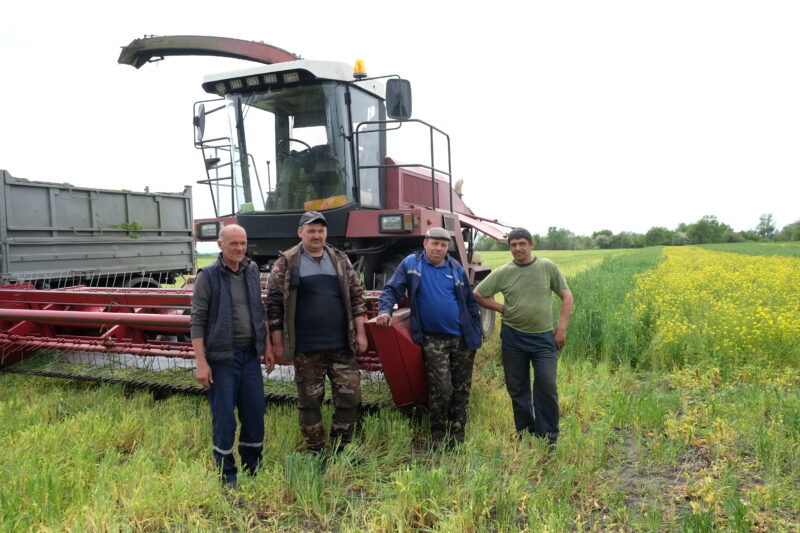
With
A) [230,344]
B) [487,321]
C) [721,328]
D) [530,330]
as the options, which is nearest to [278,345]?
[230,344]

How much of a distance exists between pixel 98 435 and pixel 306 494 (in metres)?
1.69

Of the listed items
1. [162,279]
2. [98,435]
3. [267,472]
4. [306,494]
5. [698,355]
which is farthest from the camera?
[162,279]

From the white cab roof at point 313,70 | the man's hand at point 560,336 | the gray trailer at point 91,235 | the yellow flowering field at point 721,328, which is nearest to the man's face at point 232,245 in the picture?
the man's hand at point 560,336

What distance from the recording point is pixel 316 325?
11.2 ft

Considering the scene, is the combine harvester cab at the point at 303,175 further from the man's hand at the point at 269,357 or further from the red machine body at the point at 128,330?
the man's hand at the point at 269,357

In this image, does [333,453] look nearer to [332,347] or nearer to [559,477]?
[332,347]

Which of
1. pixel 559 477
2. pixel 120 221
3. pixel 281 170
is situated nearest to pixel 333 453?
pixel 559 477

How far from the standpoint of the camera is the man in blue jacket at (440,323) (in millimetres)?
3764

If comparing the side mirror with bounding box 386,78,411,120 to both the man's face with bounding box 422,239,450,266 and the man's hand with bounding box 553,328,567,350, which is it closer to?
the man's face with bounding box 422,239,450,266

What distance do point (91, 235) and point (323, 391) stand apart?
689 cm

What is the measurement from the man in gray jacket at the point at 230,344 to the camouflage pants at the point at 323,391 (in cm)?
26

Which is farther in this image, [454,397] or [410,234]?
[410,234]

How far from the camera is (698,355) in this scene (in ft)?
18.5

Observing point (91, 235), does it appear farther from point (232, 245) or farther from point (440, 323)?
point (440, 323)
